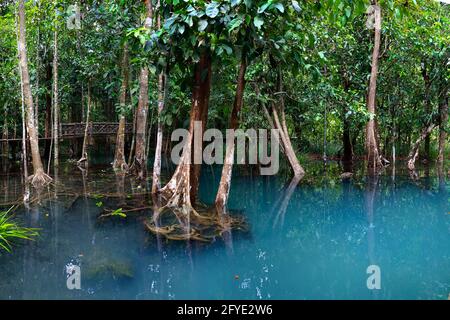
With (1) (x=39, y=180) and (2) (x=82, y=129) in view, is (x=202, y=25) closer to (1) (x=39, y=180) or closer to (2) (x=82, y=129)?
(1) (x=39, y=180)

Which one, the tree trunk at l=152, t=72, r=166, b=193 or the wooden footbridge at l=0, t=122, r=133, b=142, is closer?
the tree trunk at l=152, t=72, r=166, b=193

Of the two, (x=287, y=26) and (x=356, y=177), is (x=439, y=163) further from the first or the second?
(x=287, y=26)

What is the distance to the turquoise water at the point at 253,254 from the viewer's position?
4.27m

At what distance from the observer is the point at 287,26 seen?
6.46 metres

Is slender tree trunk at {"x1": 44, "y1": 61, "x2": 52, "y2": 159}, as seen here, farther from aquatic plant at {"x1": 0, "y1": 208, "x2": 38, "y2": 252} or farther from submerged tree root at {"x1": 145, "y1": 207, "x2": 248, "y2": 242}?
submerged tree root at {"x1": 145, "y1": 207, "x2": 248, "y2": 242}

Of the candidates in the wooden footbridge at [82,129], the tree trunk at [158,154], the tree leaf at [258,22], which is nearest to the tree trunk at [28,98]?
the tree trunk at [158,154]

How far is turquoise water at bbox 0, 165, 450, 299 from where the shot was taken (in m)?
4.27

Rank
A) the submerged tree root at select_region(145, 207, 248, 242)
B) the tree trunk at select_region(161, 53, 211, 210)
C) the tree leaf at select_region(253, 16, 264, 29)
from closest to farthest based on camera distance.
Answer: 1. the tree leaf at select_region(253, 16, 264, 29)
2. the submerged tree root at select_region(145, 207, 248, 242)
3. the tree trunk at select_region(161, 53, 211, 210)

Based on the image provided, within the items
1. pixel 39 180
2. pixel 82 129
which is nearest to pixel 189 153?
pixel 39 180

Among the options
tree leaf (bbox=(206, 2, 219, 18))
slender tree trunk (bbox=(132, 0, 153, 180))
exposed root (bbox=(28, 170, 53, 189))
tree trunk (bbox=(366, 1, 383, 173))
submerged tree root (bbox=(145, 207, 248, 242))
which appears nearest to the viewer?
tree leaf (bbox=(206, 2, 219, 18))

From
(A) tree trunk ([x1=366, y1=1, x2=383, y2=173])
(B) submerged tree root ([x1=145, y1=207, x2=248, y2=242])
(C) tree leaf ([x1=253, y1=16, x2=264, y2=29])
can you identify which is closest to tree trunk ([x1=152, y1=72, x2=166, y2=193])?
(B) submerged tree root ([x1=145, y1=207, x2=248, y2=242])

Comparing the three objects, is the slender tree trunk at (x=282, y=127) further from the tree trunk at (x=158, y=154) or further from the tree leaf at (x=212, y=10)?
the tree leaf at (x=212, y=10)

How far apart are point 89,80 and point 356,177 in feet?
37.1
